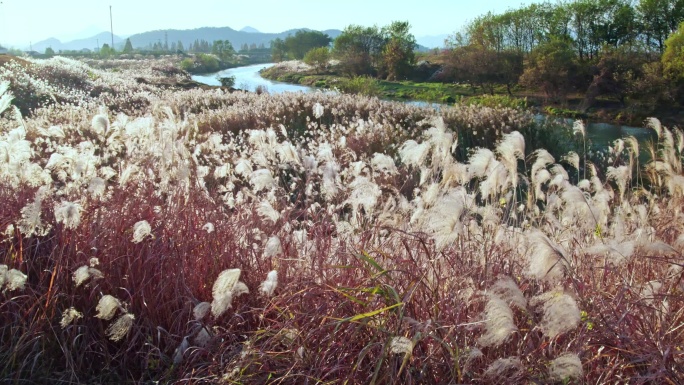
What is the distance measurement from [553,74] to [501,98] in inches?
522

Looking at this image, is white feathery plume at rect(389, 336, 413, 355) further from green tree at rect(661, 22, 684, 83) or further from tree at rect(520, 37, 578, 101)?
tree at rect(520, 37, 578, 101)

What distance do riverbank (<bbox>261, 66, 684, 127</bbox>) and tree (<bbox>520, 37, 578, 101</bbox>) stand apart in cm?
49

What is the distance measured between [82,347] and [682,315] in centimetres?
260

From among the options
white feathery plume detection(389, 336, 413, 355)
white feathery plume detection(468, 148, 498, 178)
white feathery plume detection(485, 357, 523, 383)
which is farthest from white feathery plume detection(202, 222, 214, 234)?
white feathery plume detection(485, 357, 523, 383)

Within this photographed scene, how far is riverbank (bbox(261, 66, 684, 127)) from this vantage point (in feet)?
74.1

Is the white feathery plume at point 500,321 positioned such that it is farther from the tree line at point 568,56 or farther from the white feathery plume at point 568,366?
the tree line at point 568,56

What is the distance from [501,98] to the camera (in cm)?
1877

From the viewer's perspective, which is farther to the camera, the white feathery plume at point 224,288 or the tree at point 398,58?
the tree at point 398,58

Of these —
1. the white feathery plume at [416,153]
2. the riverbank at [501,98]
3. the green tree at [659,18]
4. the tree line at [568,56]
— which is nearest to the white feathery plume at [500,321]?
the white feathery plume at [416,153]

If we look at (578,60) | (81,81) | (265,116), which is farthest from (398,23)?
(265,116)

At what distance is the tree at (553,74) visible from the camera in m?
30.3

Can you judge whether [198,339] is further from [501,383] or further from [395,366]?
[501,383]

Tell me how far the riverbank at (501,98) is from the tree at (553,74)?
0.49 meters

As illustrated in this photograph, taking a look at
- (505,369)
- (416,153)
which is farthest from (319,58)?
(505,369)
